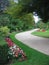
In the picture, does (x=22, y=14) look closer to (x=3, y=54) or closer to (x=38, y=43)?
(x=38, y=43)

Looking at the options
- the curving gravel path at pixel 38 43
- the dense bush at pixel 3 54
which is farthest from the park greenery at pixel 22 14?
the curving gravel path at pixel 38 43

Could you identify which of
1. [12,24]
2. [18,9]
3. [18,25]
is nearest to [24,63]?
[18,9]

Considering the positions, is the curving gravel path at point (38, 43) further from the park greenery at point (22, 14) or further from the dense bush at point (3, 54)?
the dense bush at point (3, 54)

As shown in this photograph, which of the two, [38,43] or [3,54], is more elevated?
[3,54]

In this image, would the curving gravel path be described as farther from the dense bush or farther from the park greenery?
the dense bush

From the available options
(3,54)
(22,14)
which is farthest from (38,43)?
(3,54)

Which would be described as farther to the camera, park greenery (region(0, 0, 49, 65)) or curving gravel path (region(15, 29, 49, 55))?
curving gravel path (region(15, 29, 49, 55))

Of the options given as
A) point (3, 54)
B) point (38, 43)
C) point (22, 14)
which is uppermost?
point (3, 54)

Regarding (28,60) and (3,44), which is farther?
(28,60)

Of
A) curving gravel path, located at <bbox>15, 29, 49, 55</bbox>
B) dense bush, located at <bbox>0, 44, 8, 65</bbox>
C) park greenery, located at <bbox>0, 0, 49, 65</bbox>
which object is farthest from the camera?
curving gravel path, located at <bbox>15, 29, 49, 55</bbox>

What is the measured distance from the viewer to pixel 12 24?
44000 mm

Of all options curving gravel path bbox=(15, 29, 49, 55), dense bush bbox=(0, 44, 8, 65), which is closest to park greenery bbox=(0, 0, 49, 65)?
dense bush bbox=(0, 44, 8, 65)

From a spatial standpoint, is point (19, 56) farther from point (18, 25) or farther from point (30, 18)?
point (18, 25)

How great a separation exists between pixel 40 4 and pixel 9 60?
3278 mm
